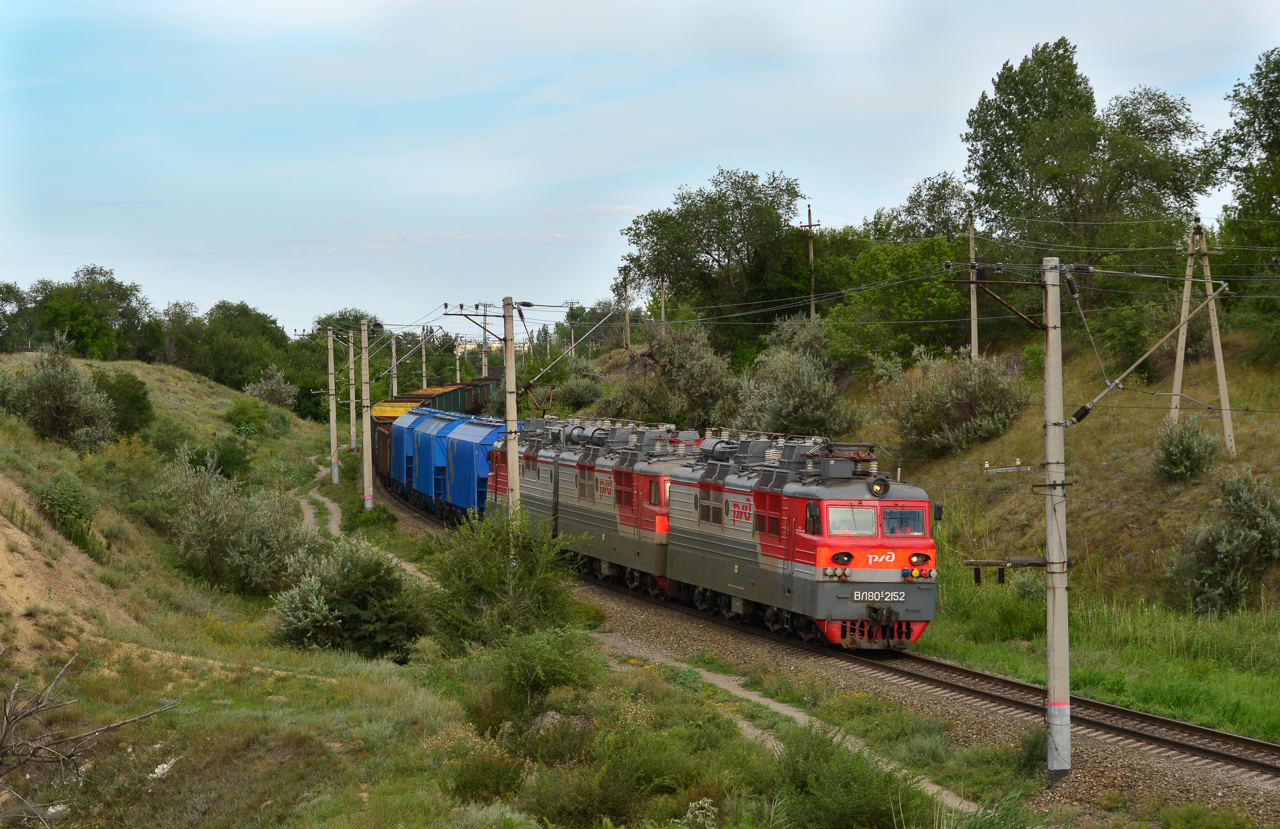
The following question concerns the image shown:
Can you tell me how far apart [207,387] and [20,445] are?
54.2 meters

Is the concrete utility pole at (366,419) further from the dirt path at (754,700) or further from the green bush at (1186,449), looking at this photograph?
the green bush at (1186,449)

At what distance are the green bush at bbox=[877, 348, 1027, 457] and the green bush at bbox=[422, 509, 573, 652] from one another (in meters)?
21.9

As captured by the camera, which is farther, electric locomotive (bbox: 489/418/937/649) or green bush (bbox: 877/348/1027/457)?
green bush (bbox: 877/348/1027/457)

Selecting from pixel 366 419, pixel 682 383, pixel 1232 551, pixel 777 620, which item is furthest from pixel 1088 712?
pixel 682 383

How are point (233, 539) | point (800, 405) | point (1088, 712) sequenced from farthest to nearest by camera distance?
point (800, 405)
point (233, 539)
point (1088, 712)

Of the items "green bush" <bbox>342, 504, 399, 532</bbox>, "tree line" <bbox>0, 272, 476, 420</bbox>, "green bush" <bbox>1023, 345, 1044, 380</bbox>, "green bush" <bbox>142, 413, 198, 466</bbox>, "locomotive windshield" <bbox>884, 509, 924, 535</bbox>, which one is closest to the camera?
"locomotive windshield" <bbox>884, 509, 924, 535</bbox>

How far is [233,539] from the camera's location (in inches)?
1208

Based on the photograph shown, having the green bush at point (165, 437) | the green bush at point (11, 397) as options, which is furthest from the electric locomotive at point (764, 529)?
the green bush at point (11, 397)

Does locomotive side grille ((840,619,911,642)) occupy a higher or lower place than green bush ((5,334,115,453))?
lower

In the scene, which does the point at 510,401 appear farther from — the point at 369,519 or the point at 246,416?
the point at 246,416

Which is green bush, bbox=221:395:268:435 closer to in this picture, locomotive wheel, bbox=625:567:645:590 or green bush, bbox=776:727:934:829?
locomotive wheel, bbox=625:567:645:590

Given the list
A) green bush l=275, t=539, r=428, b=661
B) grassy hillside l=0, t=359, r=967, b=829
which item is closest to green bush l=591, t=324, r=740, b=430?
green bush l=275, t=539, r=428, b=661

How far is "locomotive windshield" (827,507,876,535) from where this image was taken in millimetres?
19984

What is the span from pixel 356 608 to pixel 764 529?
9.05 meters
